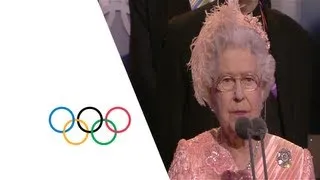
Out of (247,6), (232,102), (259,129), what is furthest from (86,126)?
(247,6)

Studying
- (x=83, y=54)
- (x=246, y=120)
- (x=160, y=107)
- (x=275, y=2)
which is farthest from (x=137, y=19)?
(x=83, y=54)

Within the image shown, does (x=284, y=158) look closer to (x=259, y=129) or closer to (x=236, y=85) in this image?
(x=236, y=85)

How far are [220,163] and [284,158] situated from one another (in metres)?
0.16

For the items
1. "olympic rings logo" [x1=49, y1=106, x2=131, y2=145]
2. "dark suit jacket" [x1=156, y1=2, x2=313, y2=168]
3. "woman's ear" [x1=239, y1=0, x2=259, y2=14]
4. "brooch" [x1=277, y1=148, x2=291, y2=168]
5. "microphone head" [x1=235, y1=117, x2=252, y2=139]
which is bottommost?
"brooch" [x1=277, y1=148, x2=291, y2=168]

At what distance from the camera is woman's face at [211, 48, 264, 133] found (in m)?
1.47

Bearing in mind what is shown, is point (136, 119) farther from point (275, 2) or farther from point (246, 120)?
point (275, 2)

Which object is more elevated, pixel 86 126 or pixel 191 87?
pixel 86 126

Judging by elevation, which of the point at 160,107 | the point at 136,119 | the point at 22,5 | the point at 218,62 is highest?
the point at 22,5

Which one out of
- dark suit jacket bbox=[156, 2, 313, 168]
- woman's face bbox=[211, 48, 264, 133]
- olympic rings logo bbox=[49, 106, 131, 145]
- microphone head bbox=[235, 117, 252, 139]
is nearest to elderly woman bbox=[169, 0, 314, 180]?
woman's face bbox=[211, 48, 264, 133]

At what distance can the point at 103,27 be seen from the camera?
37.9 inches

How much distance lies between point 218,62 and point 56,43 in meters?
0.62

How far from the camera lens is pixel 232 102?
1475 mm

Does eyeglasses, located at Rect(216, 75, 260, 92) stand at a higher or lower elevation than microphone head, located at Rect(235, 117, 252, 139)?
lower

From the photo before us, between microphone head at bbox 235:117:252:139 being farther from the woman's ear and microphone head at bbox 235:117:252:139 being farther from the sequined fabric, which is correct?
the woman's ear
